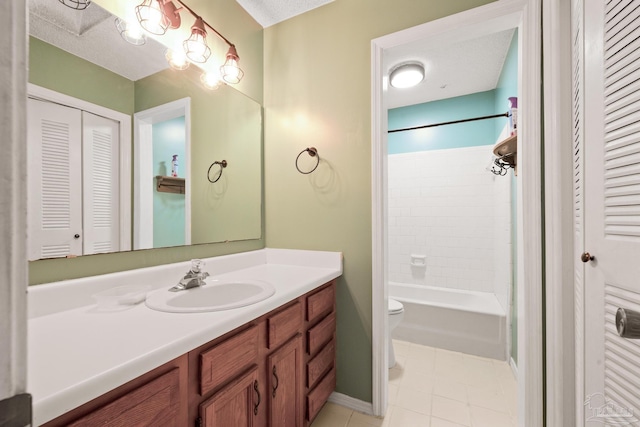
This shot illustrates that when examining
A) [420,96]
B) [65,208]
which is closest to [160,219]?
[65,208]

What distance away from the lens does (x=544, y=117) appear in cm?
119

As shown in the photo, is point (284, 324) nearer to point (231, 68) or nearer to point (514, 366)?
point (231, 68)

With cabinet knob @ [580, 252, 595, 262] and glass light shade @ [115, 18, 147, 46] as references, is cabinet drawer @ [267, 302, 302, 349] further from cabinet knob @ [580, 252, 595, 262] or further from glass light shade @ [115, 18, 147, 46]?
glass light shade @ [115, 18, 147, 46]

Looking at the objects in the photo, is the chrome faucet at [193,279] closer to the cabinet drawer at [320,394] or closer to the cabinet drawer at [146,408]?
the cabinet drawer at [146,408]

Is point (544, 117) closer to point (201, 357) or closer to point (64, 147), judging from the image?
point (201, 357)

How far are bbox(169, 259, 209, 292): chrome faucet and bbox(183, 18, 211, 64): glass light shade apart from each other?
105 centimetres

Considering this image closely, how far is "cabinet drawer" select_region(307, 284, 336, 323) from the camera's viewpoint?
1369mm

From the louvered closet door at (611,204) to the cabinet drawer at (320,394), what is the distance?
1.07 m

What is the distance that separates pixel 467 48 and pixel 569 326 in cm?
201

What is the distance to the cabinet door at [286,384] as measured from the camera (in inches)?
43.5

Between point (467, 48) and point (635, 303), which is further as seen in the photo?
point (467, 48)

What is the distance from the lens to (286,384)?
1.19 metres

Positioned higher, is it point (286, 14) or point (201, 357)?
point (286, 14)

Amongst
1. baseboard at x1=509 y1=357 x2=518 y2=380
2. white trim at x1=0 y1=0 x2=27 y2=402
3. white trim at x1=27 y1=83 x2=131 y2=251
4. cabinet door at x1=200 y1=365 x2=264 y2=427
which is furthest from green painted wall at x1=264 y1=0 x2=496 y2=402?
white trim at x1=0 y1=0 x2=27 y2=402
